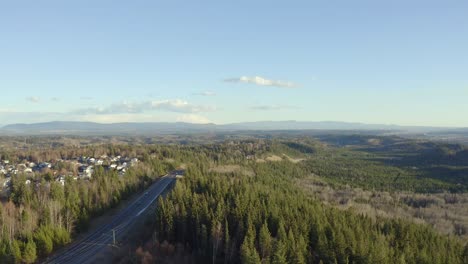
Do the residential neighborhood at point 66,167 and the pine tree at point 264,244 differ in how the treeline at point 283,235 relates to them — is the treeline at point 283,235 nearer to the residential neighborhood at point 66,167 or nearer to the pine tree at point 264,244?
the pine tree at point 264,244

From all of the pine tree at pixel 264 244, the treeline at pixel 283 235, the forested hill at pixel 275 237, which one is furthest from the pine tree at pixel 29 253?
the pine tree at pixel 264 244

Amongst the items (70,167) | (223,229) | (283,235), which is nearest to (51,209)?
(223,229)

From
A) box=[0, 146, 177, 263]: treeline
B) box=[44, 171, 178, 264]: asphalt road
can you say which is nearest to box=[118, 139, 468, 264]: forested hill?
box=[44, 171, 178, 264]: asphalt road

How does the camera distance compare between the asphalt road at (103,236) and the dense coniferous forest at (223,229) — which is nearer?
the dense coniferous forest at (223,229)

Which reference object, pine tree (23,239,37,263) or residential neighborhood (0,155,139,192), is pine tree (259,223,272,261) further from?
residential neighborhood (0,155,139,192)

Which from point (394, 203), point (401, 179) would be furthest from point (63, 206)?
point (401, 179)

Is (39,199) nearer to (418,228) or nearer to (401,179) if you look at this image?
(418,228)
